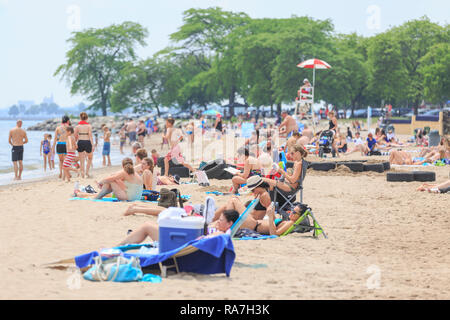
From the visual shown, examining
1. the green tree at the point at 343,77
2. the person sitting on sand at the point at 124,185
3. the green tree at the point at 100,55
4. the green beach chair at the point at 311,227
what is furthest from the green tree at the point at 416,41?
the green beach chair at the point at 311,227

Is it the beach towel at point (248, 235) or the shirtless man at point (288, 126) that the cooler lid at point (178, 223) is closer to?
the beach towel at point (248, 235)

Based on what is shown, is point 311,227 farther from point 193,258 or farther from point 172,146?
point 172,146

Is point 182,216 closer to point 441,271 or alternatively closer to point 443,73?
point 441,271

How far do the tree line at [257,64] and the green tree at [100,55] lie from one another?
113 mm

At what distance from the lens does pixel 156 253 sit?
512 cm

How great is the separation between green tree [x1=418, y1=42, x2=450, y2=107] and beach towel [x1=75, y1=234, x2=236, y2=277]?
4907 centimetres

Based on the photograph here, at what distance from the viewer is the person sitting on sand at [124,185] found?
28.5 ft

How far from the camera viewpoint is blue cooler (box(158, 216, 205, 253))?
4992 millimetres

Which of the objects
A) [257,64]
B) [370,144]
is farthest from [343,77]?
[370,144]

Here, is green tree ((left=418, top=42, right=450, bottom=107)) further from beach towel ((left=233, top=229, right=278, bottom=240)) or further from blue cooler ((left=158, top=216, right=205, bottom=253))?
blue cooler ((left=158, top=216, right=205, bottom=253))

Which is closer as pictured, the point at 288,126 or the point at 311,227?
the point at 311,227

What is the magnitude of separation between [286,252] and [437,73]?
4835 centimetres

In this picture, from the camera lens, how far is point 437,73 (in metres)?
50.2

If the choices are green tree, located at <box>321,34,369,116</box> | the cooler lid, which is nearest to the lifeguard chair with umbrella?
the cooler lid
